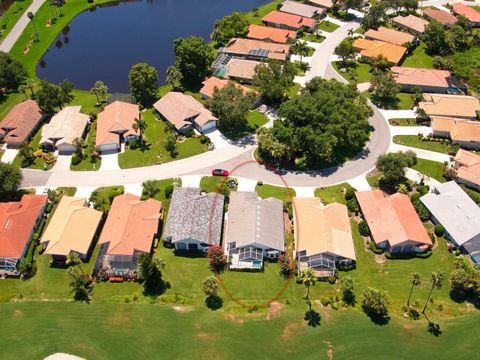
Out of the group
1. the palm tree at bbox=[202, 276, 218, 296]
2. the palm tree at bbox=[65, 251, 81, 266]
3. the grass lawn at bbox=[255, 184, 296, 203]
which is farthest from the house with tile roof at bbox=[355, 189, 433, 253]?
the palm tree at bbox=[65, 251, 81, 266]

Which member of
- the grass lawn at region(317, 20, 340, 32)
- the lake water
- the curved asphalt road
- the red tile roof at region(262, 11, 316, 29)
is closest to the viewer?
the curved asphalt road

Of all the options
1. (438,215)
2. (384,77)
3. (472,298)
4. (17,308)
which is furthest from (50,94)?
(472,298)

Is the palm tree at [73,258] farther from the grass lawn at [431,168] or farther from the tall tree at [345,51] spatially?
the tall tree at [345,51]

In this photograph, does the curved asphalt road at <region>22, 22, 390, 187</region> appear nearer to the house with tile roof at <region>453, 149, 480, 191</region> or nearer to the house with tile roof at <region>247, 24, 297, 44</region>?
the house with tile roof at <region>453, 149, 480, 191</region>

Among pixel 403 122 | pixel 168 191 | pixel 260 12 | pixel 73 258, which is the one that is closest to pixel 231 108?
pixel 168 191

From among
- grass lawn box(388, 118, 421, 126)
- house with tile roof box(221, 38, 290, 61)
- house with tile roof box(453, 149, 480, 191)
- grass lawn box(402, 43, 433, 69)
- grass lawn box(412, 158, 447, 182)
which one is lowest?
grass lawn box(412, 158, 447, 182)

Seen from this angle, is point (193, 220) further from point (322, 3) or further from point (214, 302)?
point (322, 3)

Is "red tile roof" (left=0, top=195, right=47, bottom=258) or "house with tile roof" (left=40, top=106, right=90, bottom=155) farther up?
"house with tile roof" (left=40, top=106, right=90, bottom=155)
